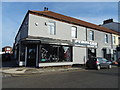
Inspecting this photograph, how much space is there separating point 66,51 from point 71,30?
329cm

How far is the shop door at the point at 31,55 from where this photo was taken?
44.5 feet

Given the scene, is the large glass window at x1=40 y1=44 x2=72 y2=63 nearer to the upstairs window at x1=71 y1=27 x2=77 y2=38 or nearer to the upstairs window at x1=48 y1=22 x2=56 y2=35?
the upstairs window at x1=48 y1=22 x2=56 y2=35

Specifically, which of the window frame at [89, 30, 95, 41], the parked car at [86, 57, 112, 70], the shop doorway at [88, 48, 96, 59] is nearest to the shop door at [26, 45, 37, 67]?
the parked car at [86, 57, 112, 70]

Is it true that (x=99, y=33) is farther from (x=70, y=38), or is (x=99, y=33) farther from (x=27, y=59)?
(x=27, y=59)

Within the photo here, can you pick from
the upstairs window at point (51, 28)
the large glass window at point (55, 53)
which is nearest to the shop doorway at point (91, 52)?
the large glass window at point (55, 53)

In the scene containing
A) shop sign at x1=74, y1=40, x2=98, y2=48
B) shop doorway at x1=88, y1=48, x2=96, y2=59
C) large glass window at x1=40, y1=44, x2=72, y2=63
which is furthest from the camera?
shop doorway at x1=88, y1=48, x2=96, y2=59

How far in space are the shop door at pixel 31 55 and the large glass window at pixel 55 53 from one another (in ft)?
3.68

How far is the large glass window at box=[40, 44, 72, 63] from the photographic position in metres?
13.4

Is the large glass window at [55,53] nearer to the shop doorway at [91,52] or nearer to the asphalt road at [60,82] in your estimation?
the shop doorway at [91,52]

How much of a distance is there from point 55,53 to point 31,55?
305cm

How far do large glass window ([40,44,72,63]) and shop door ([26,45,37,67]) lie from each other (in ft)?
3.68

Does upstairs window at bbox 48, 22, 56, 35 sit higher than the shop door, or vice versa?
upstairs window at bbox 48, 22, 56, 35

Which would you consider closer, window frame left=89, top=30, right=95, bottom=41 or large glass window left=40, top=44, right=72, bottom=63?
large glass window left=40, top=44, right=72, bottom=63

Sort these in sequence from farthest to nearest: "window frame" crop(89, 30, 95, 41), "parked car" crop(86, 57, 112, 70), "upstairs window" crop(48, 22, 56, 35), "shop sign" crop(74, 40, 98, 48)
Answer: "window frame" crop(89, 30, 95, 41) < "shop sign" crop(74, 40, 98, 48) < "upstairs window" crop(48, 22, 56, 35) < "parked car" crop(86, 57, 112, 70)
